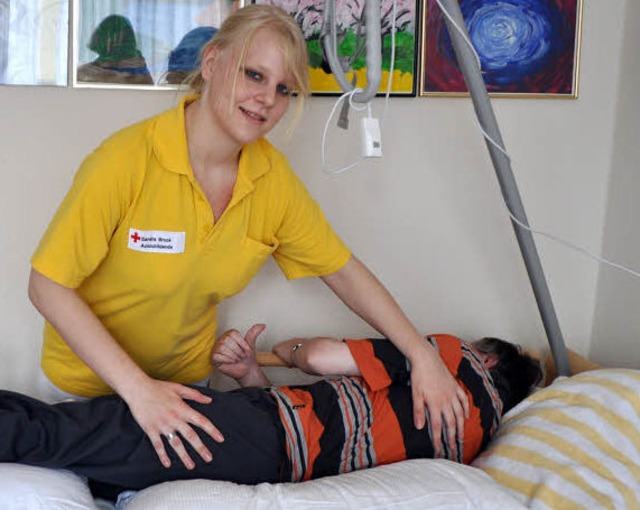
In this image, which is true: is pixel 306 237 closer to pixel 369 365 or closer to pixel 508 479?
pixel 369 365

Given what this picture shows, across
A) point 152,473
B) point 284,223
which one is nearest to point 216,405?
point 152,473

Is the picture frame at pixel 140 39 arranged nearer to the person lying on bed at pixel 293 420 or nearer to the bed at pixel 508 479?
the person lying on bed at pixel 293 420

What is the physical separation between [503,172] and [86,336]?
2.68ft

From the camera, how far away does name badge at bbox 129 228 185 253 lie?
141cm

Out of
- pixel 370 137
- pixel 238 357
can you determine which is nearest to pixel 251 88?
pixel 370 137

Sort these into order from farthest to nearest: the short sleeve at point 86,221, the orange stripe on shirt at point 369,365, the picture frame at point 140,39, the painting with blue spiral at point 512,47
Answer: the painting with blue spiral at point 512,47 < the picture frame at point 140,39 < the orange stripe on shirt at point 369,365 < the short sleeve at point 86,221

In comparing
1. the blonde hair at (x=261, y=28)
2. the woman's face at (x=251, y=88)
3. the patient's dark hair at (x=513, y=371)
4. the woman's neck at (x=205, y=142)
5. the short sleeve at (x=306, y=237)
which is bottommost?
the patient's dark hair at (x=513, y=371)

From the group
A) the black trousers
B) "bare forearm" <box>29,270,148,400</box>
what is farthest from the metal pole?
"bare forearm" <box>29,270,148,400</box>

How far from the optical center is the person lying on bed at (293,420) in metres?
1.29

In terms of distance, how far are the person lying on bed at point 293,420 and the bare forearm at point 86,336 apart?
7 cm

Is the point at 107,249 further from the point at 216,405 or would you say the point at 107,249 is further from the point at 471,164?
the point at 471,164

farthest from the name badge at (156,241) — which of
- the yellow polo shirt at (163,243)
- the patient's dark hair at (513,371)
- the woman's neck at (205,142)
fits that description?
the patient's dark hair at (513,371)

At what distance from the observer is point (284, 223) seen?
1590mm

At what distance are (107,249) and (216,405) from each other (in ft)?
0.98
